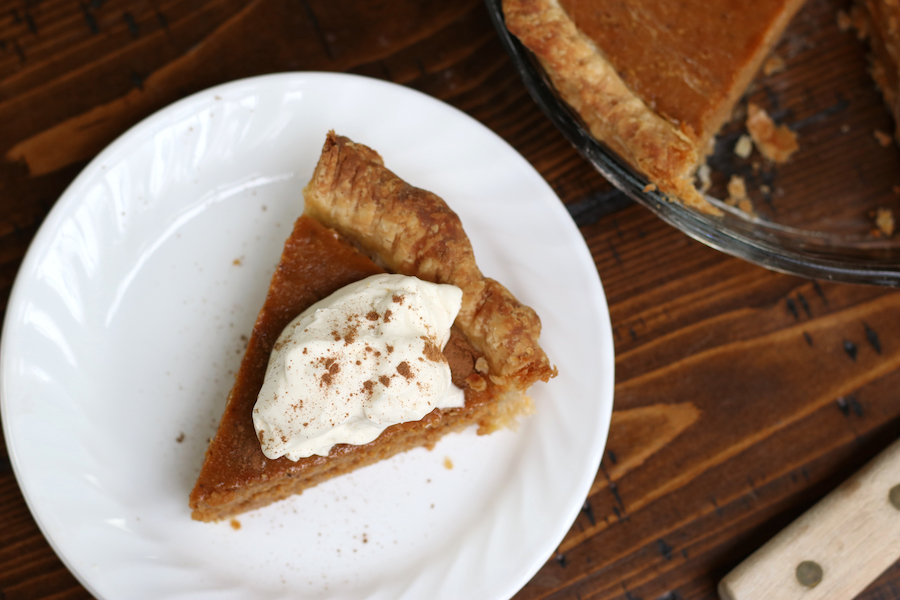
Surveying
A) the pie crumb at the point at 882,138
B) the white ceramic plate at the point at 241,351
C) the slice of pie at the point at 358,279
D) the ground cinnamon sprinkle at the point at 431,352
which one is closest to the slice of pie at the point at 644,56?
the white ceramic plate at the point at 241,351

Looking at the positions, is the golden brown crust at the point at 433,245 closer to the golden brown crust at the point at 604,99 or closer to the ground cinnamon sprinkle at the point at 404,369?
the ground cinnamon sprinkle at the point at 404,369

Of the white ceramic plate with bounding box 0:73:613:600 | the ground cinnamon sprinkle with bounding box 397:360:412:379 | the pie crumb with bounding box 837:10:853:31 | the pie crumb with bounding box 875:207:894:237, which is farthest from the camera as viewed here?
the pie crumb with bounding box 837:10:853:31

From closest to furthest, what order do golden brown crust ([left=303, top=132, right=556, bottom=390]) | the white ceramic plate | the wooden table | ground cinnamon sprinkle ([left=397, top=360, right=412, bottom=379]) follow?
ground cinnamon sprinkle ([left=397, top=360, right=412, bottom=379]) < golden brown crust ([left=303, top=132, right=556, bottom=390]) < the white ceramic plate < the wooden table

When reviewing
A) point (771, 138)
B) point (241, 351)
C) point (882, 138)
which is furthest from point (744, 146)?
point (241, 351)

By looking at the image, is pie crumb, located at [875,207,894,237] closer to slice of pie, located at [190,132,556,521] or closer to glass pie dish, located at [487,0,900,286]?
glass pie dish, located at [487,0,900,286]

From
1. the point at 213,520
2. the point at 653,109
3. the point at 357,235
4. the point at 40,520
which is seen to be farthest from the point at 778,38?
the point at 40,520

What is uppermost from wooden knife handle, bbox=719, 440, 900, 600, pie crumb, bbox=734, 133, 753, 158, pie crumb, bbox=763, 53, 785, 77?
pie crumb, bbox=763, 53, 785, 77

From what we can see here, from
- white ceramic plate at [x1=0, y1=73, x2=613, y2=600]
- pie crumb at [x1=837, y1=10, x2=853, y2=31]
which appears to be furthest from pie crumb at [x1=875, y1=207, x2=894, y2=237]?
white ceramic plate at [x1=0, y1=73, x2=613, y2=600]
